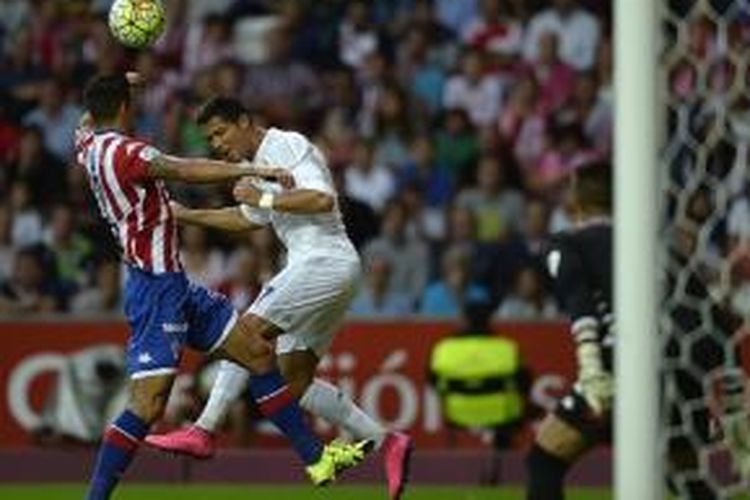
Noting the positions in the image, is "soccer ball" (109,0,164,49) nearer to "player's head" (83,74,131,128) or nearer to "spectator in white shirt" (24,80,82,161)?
"player's head" (83,74,131,128)

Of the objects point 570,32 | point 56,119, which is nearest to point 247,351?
point 570,32

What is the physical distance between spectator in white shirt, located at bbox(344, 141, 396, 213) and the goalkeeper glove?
7.08 m

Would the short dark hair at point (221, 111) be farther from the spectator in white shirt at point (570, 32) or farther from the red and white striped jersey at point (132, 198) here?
the spectator in white shirt at point (570, 32)

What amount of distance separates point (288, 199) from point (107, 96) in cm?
87

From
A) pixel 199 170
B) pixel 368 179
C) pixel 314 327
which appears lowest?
pixel 314 327

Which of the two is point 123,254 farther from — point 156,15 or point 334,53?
point 334,53

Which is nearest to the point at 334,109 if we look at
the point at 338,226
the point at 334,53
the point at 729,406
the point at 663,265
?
the point at 334,53

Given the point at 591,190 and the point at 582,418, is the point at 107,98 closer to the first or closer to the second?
the point at 591,190

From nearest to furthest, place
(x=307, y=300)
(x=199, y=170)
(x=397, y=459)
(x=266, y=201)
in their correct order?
1. (x=199, y=170)
2. (x=266, y=201)
3. (x=397, y=459)
4. (x=307, y=300)

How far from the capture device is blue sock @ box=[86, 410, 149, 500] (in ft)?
29.0

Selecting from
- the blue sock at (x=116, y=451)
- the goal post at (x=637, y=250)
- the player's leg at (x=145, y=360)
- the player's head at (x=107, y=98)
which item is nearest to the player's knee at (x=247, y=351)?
the player's leg at (x=145, y=360)

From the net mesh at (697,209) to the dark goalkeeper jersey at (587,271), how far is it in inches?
15.3

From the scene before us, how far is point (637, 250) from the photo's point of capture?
219 inches

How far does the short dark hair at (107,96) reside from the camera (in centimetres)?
901
